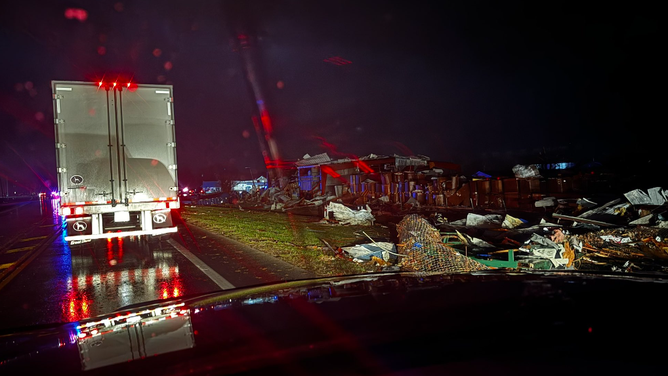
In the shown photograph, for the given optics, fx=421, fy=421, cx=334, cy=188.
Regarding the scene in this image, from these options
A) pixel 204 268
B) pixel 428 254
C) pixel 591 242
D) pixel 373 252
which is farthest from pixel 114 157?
pixel 591 242

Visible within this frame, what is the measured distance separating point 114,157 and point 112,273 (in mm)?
3565

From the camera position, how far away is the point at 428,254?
7566mm

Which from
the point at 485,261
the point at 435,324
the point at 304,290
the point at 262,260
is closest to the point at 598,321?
the point at 435,324

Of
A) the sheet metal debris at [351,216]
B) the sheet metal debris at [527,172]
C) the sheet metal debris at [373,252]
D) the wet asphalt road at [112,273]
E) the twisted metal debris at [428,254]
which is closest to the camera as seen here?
the wet asphalt road at [112,273]

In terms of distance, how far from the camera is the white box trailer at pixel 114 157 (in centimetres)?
1018

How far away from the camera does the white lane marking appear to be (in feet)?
23.2

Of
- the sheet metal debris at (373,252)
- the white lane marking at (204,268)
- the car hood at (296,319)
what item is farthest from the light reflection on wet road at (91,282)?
the car hood at (296,319)

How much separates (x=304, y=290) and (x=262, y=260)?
6.03 metres

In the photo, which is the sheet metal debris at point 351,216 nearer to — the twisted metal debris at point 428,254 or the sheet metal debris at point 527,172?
the twisted metal debris at point 428,254

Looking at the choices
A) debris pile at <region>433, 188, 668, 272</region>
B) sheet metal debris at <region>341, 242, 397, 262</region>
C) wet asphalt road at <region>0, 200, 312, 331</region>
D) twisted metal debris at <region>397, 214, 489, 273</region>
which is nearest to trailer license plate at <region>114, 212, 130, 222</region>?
wet asphalt road at <region>0, 200, 312, 331</region>

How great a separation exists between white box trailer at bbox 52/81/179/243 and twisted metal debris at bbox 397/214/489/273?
6396 millimetres

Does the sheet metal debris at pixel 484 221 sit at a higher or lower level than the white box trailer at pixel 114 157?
lower

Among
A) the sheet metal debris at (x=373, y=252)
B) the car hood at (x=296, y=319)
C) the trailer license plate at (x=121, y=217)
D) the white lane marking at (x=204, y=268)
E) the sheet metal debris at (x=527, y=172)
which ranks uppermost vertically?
the sheet metal debris at (x=527, y=172)

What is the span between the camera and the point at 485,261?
7.07 meters
